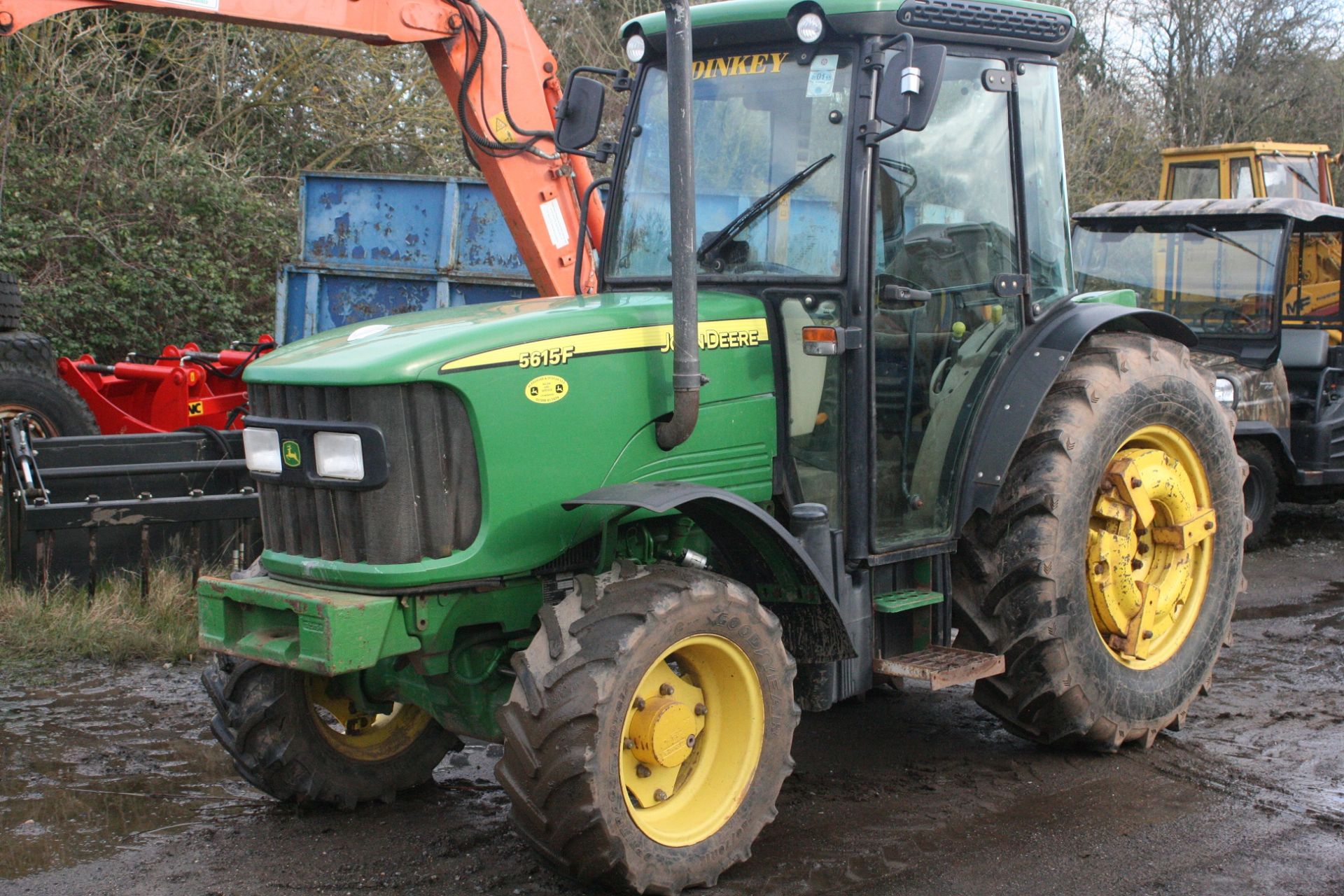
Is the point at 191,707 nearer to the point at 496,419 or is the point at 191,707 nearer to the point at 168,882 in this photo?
the point at 168,882

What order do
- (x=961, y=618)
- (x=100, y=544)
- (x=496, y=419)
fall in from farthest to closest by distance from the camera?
(x=100, y=544) → (x=961, y=618) → (x=496, y=419)

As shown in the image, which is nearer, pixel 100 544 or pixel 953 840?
pixel 953 840

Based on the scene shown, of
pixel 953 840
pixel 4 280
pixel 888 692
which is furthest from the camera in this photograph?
pixel 4 280

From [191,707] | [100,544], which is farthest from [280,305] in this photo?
[191,707]

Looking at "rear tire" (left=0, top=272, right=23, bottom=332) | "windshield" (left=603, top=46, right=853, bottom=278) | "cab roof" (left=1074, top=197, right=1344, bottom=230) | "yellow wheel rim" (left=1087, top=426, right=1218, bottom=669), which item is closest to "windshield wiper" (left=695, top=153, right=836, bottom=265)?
"windshield" (left=603, top=46, right=853, bottom=278)

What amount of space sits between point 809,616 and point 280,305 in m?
7.60

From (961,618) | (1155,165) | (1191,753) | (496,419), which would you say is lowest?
(1191,753)

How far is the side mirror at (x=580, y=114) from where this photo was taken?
4742 mm

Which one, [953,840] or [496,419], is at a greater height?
[496,419]

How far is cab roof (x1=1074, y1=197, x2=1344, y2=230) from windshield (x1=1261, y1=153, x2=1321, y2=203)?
5044 millimetres

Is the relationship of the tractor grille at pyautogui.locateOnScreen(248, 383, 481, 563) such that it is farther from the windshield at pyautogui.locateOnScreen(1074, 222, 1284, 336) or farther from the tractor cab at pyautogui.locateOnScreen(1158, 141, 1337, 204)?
the tractor cab at pyautogui.locateOnScreen(1158, 141, 1337, 204)

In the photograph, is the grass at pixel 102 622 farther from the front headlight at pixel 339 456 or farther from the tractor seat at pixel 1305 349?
the tractor seat at pixel 1305 349

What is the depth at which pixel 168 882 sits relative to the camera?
153 inches

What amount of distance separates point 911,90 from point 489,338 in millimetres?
1427
